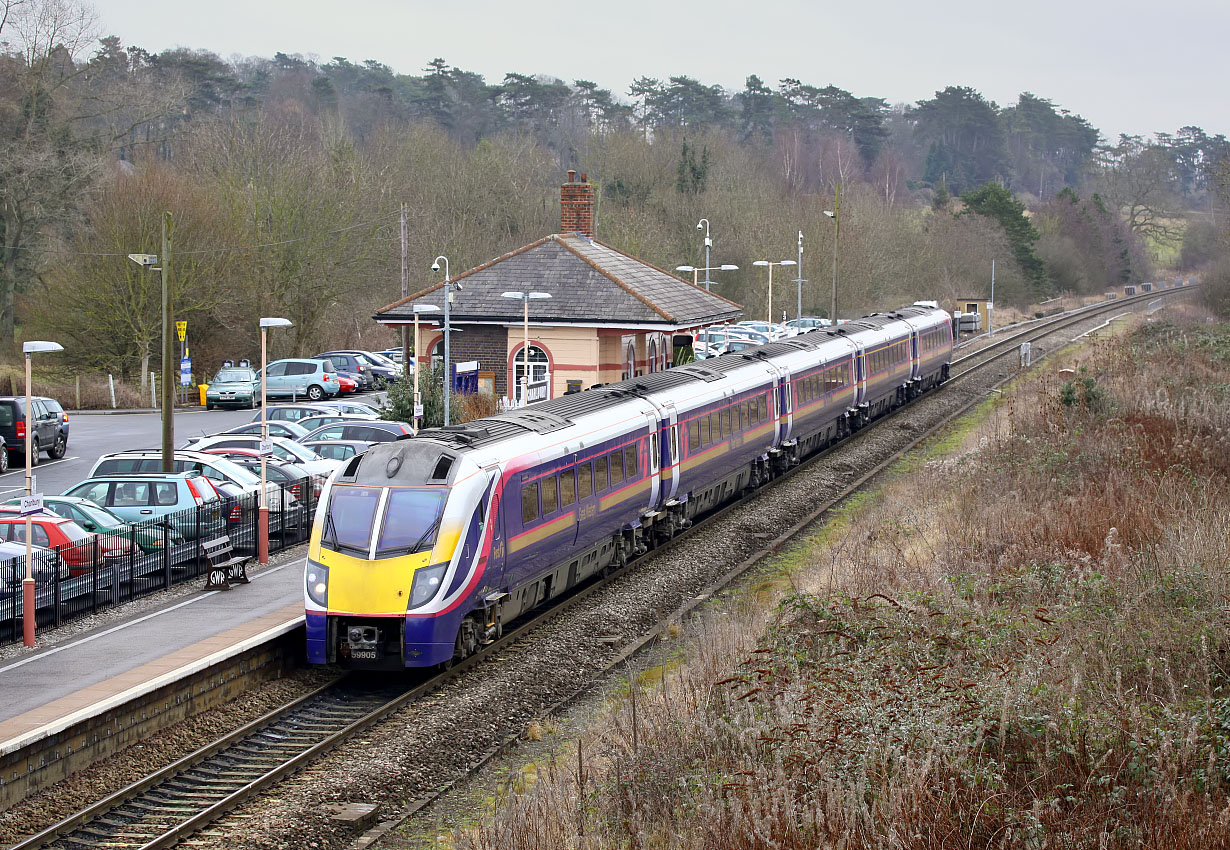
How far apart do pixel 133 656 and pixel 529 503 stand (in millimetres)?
5035

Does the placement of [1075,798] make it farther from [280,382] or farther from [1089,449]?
[280,382]

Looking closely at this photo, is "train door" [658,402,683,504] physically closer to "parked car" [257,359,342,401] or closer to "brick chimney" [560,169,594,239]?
"brick chimney" [560,169,594,239]

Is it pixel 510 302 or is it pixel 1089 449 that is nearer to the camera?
pixel 1089 449

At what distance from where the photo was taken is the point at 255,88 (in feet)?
414

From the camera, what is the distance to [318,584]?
47.5 feet

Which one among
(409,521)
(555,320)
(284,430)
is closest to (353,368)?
(555,320)

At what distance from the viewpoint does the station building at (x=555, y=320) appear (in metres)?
35.0

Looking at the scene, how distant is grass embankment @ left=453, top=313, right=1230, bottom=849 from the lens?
8.56 metres

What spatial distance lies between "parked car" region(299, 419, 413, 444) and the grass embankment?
1403 cm

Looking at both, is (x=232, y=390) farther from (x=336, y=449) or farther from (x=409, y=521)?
(x=409, y=521)

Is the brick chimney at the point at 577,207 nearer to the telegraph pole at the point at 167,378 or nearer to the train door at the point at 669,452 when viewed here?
the telegraph pole at the point at 167,378

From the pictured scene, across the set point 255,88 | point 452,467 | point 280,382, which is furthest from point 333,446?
point 255,88

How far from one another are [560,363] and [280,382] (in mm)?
17183

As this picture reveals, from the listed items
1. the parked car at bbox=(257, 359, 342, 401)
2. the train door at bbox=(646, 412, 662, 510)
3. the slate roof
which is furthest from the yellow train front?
the parked car at bbox=(257, 359, 342, 401)
